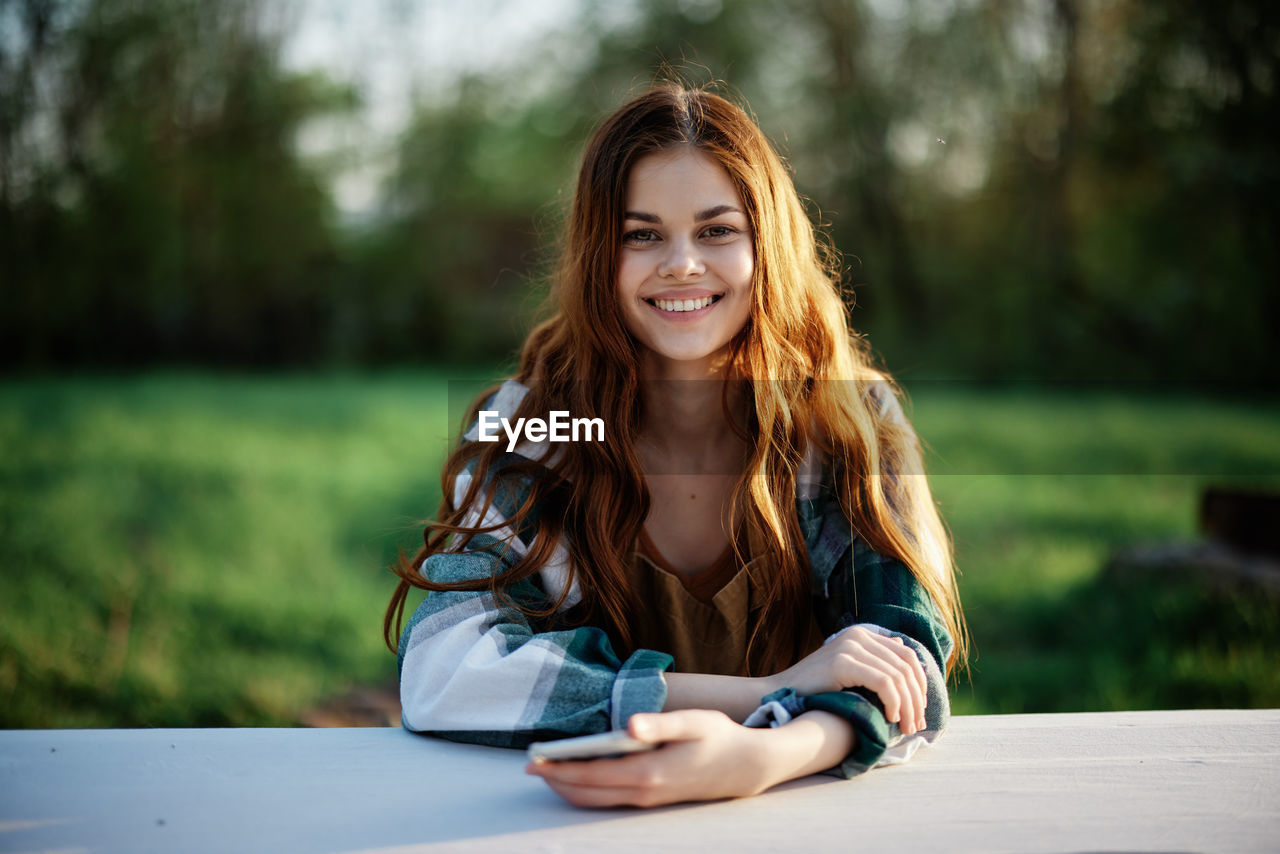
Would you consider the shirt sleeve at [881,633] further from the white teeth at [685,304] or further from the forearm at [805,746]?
the white teeth at [685,304]

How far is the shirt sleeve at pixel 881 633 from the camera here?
51.1 inches

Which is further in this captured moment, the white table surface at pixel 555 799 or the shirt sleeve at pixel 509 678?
the shirt sleeve at pixel 509 678

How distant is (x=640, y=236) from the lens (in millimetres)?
1814

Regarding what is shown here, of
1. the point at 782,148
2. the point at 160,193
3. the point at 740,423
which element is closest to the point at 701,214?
the point at 740,423

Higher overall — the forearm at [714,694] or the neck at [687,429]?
the neck at [687,429]

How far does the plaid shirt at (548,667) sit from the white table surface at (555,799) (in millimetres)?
47

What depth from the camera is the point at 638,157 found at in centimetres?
179

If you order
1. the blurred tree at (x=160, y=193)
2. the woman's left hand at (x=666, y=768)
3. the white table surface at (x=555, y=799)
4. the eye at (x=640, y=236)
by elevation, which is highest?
the blurred tree at (x=160, y=193)

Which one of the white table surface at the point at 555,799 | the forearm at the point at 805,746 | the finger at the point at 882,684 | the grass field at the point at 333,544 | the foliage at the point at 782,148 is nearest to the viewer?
the white table surface at the point at 555,799

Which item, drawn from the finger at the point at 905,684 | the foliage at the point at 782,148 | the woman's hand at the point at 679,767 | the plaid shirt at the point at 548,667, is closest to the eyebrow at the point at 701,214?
the plaid shirt at the point at 548,667

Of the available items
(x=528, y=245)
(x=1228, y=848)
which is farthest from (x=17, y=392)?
(x=1228, y=848)

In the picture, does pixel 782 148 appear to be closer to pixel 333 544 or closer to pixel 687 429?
pixel 333 544

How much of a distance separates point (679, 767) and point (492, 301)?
1046cm

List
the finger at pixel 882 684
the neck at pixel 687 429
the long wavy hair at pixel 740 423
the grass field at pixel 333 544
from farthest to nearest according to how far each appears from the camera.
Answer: the grass field at pixel 333 544, the neck at pixel 687 429, the long wavy hair at pixel 740 423, the finger at pixel 882 684
